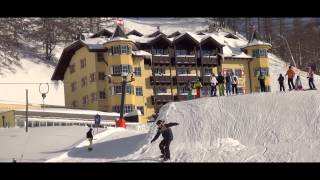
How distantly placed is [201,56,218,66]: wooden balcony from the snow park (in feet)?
0.71

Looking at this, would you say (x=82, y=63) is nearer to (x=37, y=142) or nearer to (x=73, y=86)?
(x=73, y=86)

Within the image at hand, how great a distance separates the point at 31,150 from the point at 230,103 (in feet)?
26.4

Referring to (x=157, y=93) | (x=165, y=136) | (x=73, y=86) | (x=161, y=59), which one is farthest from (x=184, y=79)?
(x=165, y=136)

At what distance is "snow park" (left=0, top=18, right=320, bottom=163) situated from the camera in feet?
71.4

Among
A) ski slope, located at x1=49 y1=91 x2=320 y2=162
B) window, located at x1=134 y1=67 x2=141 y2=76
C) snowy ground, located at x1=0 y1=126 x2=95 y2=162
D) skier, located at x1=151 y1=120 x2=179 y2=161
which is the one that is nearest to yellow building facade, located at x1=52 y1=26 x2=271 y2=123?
window, located at x1=134 y1=67 x2=141 y2=76

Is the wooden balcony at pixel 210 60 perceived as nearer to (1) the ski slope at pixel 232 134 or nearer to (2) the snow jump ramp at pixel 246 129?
(1) the ski slope at pixel 232 134

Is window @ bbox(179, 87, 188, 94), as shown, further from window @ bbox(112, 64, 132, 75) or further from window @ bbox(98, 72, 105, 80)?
window @ bbox(98, 72, 105, 80)

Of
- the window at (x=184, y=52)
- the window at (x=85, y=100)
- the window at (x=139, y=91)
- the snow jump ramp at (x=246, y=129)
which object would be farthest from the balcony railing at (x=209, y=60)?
the snow jump ramp at (x=246, y=129)

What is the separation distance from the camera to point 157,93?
197 feet

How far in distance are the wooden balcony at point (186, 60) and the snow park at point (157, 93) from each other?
0.32ft

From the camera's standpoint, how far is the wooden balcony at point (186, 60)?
201 ft

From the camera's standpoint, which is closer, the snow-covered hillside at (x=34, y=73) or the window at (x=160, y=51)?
the window at (x=160, y=51)

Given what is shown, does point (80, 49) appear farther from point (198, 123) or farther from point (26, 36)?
point (198, 123)

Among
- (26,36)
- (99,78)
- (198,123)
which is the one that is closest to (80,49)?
(99,78)
